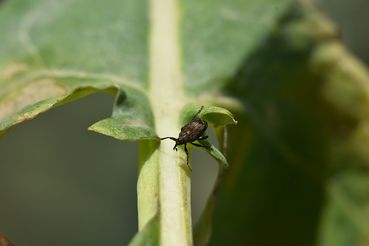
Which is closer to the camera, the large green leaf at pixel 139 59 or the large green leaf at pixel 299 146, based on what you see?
the large green leaf at pixel 139 59

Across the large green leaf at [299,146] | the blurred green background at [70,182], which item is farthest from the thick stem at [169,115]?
the blurred green background at [70,182]

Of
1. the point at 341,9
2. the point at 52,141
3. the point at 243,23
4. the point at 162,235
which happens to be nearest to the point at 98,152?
the point at 52,141

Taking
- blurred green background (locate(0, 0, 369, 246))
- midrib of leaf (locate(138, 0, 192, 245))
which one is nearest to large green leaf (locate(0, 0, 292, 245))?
midrib of leaf (locate(138, 0, 192, 245))

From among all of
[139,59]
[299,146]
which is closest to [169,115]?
[139,59]

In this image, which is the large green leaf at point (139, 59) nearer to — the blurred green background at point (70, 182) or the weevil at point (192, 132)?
the weevil at point (192, 132)

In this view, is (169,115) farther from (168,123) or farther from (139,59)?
(139,59)

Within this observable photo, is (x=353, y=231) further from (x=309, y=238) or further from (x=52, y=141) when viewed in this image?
(x=52, y=141)
